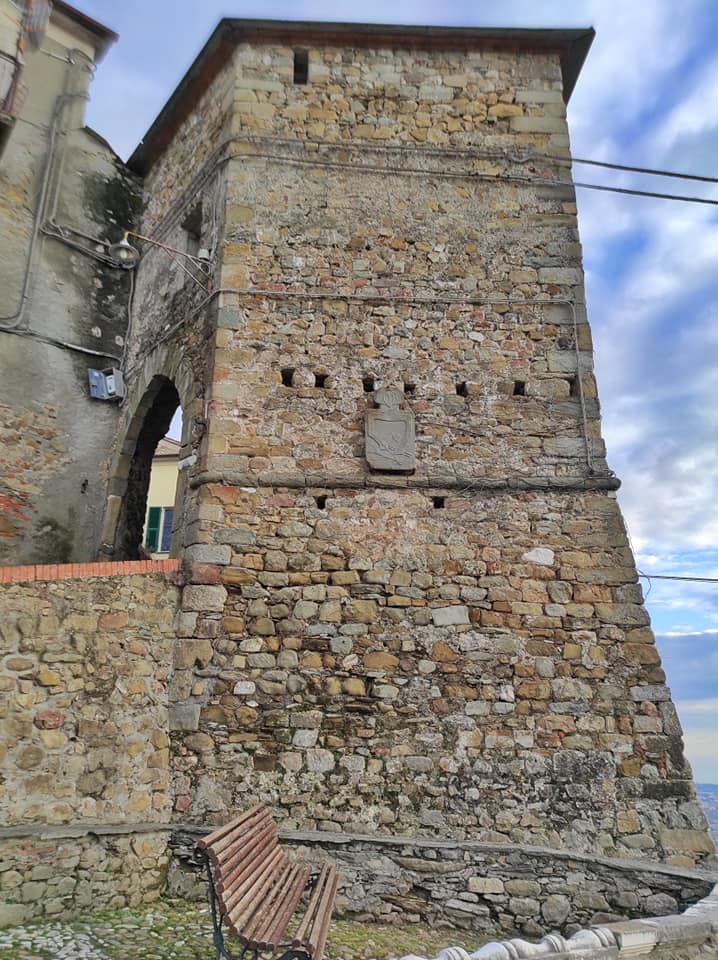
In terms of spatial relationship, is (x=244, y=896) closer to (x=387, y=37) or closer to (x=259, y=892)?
(x=259, y=892)

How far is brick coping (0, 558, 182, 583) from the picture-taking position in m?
4.50

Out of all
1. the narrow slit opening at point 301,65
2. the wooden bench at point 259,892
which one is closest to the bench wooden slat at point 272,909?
the wooden bench at point 259,892

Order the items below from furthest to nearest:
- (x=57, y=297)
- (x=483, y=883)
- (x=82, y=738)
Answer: (x=57, y=297), (x=82, y=738), (x=483, y=883)

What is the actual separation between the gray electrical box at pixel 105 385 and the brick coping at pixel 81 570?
3301 mm

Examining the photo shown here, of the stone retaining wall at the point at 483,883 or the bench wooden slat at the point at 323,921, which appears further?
the stone retaining wall at the point at 483,883

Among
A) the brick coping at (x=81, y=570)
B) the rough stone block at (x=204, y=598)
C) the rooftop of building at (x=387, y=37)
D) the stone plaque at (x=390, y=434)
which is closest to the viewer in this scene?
the brick coping at (x=81, y=570)

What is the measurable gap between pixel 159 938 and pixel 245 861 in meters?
0.99

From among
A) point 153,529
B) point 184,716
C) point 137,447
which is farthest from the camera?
point 153,529

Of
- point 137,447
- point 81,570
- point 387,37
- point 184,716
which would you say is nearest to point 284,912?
point 184,716

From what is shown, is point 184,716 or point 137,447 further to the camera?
point 137,447

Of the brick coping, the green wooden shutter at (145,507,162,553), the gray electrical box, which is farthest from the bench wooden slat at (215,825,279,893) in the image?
the green wooden shutter at (145,507,162,553)

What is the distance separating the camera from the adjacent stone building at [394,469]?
4672 millimetres

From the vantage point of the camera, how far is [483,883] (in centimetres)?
434

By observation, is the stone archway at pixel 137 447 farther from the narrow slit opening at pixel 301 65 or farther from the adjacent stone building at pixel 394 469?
the narrow slit opening at pixel 301 65
